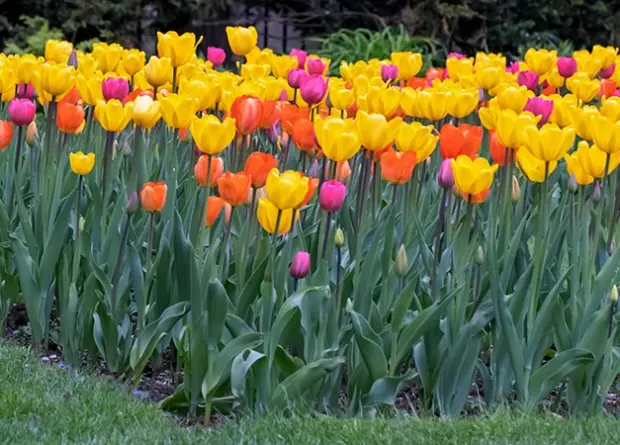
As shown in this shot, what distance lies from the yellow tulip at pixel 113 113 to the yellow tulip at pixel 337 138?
69cm

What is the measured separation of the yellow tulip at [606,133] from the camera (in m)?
3.30

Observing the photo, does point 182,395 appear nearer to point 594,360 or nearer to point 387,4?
point 594,360

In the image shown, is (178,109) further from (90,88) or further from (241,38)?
(241,38)

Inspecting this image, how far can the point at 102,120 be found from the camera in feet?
11.8

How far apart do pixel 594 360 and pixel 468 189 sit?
61cm

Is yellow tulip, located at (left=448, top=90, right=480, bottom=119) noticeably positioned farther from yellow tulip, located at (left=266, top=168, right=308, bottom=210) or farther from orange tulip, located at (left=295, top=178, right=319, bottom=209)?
yellow tulip, located at (left=266, top=168, right=308, bottom=210)

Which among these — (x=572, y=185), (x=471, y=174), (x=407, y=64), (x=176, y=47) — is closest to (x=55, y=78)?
(x=176, y=47)

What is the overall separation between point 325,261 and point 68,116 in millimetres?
1172

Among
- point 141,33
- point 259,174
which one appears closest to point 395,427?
point 259,174

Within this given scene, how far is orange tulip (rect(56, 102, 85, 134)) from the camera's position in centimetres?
389

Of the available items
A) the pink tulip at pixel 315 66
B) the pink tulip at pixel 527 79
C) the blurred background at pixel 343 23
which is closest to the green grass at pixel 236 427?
the pink tulip at pixel 315 66

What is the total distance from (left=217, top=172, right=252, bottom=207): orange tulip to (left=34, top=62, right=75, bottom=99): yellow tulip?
93 centimetres

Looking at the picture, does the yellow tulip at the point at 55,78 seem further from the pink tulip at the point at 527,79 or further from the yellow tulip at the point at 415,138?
the pink tulip at the point at 527,79

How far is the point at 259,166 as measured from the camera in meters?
3.29
